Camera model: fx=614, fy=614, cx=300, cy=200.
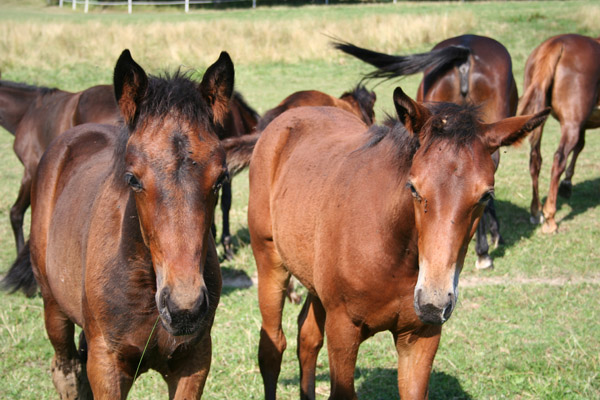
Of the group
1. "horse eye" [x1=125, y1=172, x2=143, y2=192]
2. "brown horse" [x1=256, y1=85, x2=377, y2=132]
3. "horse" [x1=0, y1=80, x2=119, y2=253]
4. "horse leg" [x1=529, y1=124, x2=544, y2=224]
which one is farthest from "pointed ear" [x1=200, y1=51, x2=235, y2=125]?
"horse leg" [x1=529, y1=124, x2=544, y2=224]

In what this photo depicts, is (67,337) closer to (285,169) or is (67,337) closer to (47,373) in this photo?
(47,373)

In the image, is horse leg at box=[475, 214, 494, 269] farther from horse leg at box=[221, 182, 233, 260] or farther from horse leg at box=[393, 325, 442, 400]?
horse leg at box=[393, 325, 442, 400]

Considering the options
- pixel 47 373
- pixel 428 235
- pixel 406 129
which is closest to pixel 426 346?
pixel 428 235

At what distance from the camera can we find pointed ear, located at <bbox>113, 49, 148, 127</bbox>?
254 centimetres

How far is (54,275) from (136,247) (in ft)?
3.29

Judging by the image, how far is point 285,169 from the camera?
4.15m

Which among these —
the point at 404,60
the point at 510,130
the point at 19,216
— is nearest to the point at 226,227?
the point at 19,216

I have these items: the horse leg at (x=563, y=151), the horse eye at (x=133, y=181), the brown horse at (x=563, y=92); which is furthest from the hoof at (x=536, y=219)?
the horse eye at (x=133, y=181)

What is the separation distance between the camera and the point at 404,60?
5941 mm

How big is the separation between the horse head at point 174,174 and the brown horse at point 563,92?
655cm

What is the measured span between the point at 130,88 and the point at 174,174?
48cm

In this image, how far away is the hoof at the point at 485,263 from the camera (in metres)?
6.65

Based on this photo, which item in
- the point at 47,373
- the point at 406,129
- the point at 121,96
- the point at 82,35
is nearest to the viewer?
the point at 121,96

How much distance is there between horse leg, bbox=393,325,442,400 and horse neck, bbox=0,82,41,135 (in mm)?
6504
